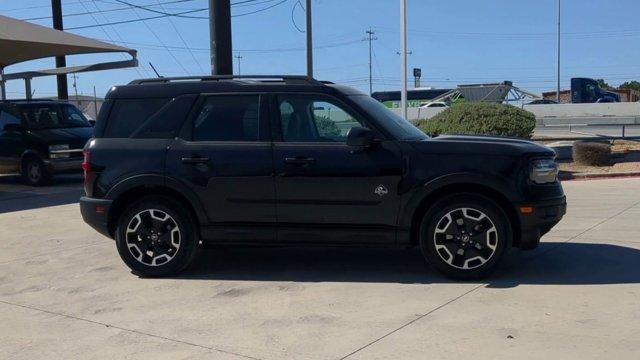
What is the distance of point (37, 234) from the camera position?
904cm

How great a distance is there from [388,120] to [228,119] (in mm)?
1565

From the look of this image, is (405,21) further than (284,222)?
Yes

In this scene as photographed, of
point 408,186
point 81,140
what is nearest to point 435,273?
point 408,186

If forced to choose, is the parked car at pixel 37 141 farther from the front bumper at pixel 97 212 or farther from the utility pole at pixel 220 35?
the front bumper at pixel 97 212

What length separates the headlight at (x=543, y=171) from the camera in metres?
5.80

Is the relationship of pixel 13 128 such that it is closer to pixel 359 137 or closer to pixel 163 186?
pixel 163 186

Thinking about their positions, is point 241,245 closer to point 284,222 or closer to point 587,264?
point 284,222

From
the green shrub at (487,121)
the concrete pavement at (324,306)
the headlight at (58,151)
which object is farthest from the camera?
the green shrub at (487,121)

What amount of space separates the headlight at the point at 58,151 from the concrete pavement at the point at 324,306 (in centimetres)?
744

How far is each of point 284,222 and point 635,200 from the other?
23.2ft

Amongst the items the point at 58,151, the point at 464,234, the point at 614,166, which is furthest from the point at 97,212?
the point at 614,166

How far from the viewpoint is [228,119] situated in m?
6.28

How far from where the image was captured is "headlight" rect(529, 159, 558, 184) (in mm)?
5805

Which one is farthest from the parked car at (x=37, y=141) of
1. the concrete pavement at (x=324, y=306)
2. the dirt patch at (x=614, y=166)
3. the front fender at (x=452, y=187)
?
the dirt patch at (x=614, y=166)
